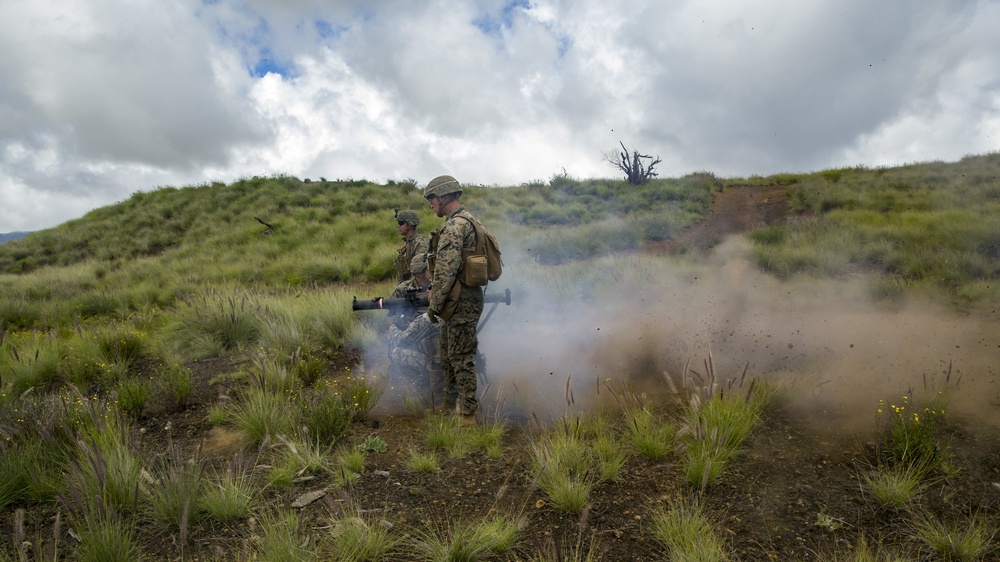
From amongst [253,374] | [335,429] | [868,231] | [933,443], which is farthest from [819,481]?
[868,231]

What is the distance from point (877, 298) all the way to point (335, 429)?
6768mm

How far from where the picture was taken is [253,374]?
5.09 meters

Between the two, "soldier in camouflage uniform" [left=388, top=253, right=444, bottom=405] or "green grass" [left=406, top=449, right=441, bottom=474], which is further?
"soldier in camouflage uniform" [left=388, top=253, right=444, bottom=405]

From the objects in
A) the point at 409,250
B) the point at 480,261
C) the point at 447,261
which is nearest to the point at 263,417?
the point at 447,261

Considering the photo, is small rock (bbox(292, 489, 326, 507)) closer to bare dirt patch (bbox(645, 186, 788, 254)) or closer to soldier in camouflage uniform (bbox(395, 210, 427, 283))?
soldier in camouflage uniform (bbox(395, 210, 427, 283))

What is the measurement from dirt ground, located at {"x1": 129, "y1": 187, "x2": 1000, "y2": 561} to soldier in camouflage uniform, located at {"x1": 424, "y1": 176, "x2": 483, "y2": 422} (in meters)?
0.71

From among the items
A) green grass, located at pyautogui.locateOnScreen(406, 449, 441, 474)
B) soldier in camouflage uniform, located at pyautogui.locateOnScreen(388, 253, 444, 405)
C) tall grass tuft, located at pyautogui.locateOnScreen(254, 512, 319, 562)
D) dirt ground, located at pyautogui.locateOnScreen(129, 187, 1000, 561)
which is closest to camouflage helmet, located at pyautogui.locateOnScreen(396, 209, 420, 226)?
soldier in camouflage uniform, located at pyautogui.locateOnScreen(388, 253, 444, 405)

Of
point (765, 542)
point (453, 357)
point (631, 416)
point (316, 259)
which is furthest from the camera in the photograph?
point (316, 259)

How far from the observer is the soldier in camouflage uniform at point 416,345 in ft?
18.0

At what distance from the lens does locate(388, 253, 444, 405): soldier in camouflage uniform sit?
550cm

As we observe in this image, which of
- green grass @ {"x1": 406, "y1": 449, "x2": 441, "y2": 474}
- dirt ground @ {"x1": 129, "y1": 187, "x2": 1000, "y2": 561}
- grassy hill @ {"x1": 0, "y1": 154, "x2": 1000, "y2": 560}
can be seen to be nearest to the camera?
dirt ground @ {"x1": 129, "y1": 187, "x2": 1000, "y2": 561}

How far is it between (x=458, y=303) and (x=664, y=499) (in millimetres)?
2289

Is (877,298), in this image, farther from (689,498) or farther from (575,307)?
(689,498)

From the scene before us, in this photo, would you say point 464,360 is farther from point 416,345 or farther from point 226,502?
point 226,502
